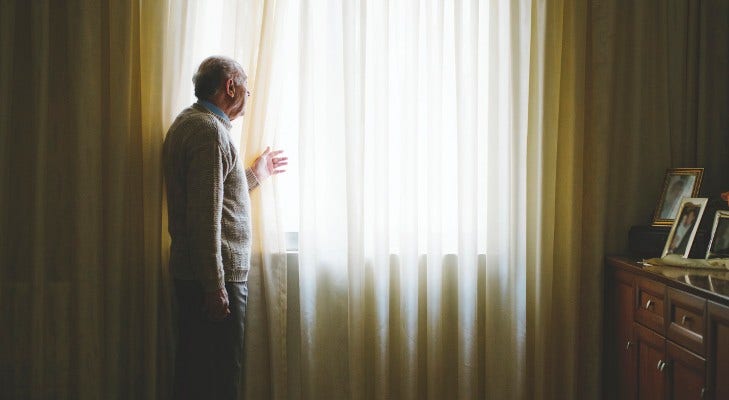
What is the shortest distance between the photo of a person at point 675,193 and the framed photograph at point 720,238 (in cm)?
21

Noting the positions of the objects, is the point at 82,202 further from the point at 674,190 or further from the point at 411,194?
the point at 674,190

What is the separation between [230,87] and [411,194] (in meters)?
0.82

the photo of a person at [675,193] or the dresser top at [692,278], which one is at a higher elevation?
the photo of a person at [675,193]

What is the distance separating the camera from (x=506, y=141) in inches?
88.7

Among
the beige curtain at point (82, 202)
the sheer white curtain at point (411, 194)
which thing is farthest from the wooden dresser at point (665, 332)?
the beige curtain at point (82, 202)

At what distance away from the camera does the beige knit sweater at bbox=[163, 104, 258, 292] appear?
1.72 metres

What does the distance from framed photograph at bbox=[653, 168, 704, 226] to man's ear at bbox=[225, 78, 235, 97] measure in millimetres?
1728

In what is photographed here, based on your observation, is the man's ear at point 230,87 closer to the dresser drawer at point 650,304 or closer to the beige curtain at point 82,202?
the beige curtain at point 82,202

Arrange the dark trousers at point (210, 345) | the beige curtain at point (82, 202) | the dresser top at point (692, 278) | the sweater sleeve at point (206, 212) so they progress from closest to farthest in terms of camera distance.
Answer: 1. the dresser top at point (692, 278)
2. the sweater sleeve at point (206, 212)
3. the dark trousers at point (210, 345)
4. the beige curtain at point (82, 202)

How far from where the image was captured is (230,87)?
1908mm

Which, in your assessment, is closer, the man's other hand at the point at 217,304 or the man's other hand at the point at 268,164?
the man's other hand at the point at 217,304

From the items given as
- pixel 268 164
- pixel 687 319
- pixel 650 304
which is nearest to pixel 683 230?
pixel 650 304

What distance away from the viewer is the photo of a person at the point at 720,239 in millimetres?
1909

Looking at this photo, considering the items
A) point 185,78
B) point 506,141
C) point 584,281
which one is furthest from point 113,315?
point 584,281
